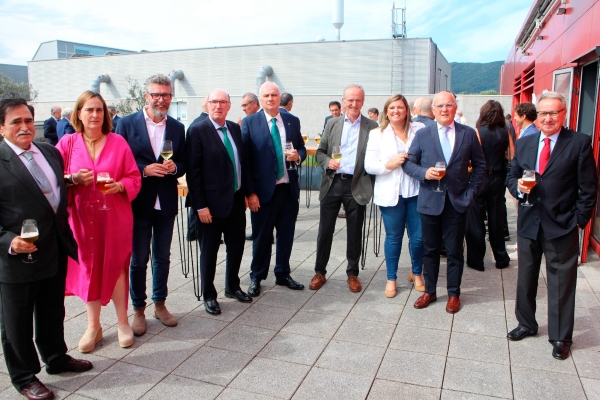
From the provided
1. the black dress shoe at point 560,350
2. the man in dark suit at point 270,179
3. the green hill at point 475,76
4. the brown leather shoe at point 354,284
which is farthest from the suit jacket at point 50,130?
the green hill at point 475,76

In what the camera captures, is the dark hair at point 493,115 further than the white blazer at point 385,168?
Yes

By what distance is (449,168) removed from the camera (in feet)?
13.4

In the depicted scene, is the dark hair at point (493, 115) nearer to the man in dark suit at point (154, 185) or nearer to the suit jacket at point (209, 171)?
the suit jacket at point (209, 171)

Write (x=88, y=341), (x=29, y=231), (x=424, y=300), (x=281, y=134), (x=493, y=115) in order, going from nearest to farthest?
1. (x=29, y=231)
2. (x=88, y=341)
3. (x=424, y=300)
4. (x=281, y=134)
5. (x=493, y=115)

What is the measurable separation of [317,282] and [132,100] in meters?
31.8

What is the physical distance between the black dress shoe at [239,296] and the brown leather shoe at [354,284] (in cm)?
102

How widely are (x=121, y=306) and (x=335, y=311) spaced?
5.90 ft

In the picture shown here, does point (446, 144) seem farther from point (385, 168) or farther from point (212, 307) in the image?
point (212, 307)

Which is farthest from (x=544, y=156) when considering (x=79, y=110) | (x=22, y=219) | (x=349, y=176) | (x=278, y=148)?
(x=22, y=219)

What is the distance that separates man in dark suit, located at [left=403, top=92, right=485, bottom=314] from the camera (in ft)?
13.4

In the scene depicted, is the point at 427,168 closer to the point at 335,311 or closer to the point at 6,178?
the point at 335,311

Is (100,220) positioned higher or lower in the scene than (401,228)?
higher

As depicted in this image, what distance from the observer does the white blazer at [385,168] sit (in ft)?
14.5

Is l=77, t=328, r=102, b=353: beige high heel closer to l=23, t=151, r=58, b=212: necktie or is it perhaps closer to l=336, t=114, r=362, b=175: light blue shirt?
l=23, t=151, r=58, b=212: necktie
